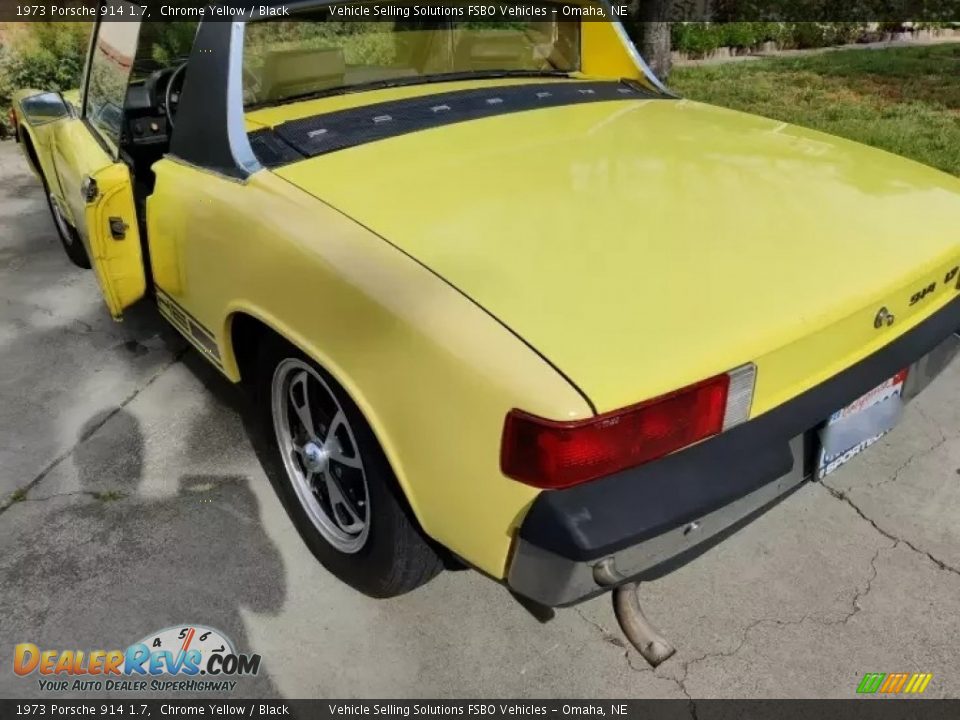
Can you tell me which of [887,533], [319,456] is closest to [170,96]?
[319,456]

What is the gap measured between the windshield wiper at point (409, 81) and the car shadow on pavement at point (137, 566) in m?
1.31

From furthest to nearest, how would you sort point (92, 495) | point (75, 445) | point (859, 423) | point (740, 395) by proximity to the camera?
point (75, 445) → point (92, 495) → point (859, 423) → point (740, 395)

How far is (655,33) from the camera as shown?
7.82 meters

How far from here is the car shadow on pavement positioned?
2.08m

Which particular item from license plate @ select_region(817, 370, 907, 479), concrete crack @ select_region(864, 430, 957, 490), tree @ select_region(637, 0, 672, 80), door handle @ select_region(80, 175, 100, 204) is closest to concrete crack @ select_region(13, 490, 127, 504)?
door handle @ select_region(80, 175, 100, 204)

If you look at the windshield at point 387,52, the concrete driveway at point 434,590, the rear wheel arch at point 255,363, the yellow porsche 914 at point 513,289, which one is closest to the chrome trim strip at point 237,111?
the yellow porsche 914 at point 513,289

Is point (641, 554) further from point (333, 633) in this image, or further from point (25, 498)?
point (25, 498)

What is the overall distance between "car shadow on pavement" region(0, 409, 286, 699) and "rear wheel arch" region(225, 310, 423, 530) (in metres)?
0.48

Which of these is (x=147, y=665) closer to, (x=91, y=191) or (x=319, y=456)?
(x=319, y=456)

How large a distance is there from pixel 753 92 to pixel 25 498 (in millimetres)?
8547

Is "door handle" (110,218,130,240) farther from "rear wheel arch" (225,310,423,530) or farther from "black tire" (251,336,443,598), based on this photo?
"black tire" (251,336,443,598)

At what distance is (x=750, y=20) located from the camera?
14180mm

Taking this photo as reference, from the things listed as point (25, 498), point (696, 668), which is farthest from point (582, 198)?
point (25, 498)

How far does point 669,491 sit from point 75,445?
2309 mm
